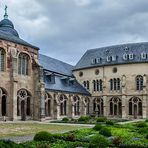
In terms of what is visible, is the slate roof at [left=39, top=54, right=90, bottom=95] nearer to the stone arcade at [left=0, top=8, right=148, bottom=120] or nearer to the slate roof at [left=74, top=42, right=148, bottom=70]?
the stone arcade at [left=0, top=8, right=148, bottom=120]

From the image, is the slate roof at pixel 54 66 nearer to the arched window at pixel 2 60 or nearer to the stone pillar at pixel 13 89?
the stone pillar at pixel 13 89

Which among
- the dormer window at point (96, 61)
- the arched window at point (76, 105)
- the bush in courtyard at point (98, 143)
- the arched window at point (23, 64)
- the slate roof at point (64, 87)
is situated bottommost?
the bush in courtyard at point (98, 143)

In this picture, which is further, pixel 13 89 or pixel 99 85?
pixel 99 85

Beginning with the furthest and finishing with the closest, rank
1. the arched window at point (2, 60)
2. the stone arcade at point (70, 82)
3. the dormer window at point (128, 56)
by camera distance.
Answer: the dormer window at point (128, 56)
the stone arcade at point (70, 82)
the arched window at point (2, 60)

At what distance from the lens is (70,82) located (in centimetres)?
6191

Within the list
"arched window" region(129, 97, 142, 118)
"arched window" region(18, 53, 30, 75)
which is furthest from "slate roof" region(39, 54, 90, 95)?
"arched window" region(129, 97, 142, 118)

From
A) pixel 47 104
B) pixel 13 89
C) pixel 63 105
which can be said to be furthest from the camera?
pixel 63 105

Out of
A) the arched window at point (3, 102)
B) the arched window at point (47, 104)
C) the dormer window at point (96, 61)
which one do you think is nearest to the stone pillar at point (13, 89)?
the arched window at point (3, 102)

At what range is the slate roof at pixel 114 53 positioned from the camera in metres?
62.9

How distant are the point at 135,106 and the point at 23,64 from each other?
24.7 meters

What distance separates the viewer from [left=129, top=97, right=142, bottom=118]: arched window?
2395 inches

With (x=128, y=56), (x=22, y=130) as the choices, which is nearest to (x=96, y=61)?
(x=128, y=56)

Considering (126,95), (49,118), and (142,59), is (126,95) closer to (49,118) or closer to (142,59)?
(142,59)

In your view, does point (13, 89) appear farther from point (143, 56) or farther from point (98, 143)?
point (143, 56)
